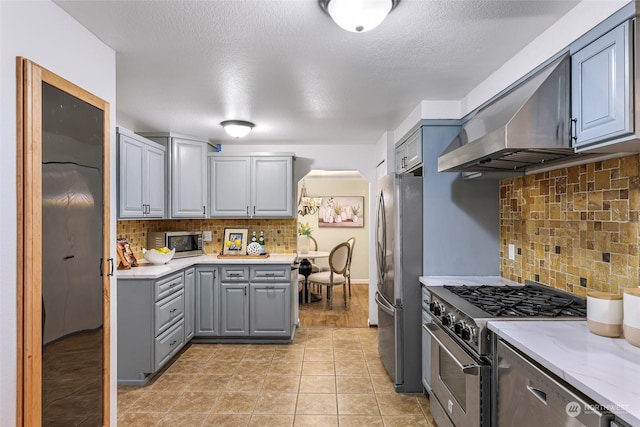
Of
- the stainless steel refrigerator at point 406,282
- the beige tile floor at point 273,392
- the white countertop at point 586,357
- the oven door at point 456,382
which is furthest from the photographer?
the stainless steel refrigerator at point 406,282

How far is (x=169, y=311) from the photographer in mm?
3439

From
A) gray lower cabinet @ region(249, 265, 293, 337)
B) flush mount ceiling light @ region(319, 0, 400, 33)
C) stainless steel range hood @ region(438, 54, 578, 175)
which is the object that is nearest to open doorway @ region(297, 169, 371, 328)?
gray lower cabinet @ region(249, 265, 293, 337)

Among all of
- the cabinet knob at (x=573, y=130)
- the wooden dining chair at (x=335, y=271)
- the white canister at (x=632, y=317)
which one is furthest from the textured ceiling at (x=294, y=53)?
the wooden dining chair at (x=335, y=271)

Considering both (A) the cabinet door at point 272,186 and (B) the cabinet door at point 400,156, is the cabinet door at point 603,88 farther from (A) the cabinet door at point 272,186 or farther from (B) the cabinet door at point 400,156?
(A) the cabinet door at point 272,186

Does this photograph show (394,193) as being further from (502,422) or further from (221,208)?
(221,208)

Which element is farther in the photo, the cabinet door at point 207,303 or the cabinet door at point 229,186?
the cabinet door at point 229,186

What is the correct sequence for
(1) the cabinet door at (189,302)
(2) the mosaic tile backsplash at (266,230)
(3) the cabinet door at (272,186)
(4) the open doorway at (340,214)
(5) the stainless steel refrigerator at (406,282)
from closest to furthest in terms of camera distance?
(5) the stainless steel refrigerator at (406,282) < (1) the cabinet door at (189,302) < (3) the cabinet door at (272,186) < (2) the mosaic tile backsplash at (266,230) < (4) the open doorway at (340,214)

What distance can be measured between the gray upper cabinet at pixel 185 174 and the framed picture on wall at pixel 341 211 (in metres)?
3.71

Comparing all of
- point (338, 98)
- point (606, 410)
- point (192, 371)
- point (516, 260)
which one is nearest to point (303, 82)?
point (338, 98)

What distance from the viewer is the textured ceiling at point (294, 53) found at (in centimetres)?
173

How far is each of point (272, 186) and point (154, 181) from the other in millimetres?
1319

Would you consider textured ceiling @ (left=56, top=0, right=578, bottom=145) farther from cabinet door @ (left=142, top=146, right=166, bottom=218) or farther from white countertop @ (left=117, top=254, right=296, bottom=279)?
white countertop @ (left=117, top=254, right=296, bottom=279)

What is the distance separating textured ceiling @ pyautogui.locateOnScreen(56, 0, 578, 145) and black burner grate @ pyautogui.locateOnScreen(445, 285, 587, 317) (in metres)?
1.45

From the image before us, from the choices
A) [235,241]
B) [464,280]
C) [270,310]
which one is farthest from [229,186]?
[464,280]
